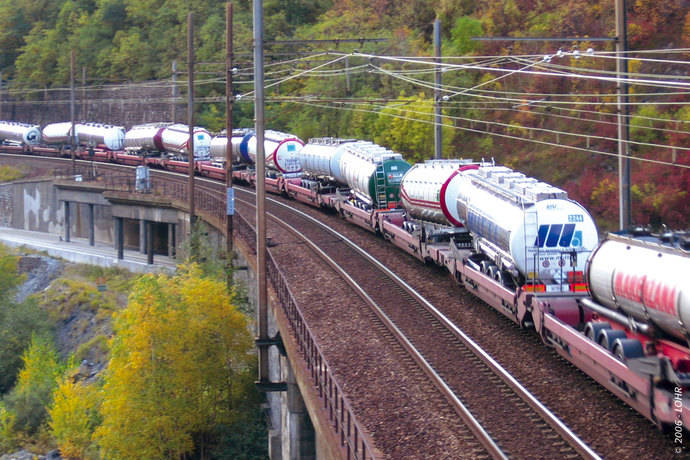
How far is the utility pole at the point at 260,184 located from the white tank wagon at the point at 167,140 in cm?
3691

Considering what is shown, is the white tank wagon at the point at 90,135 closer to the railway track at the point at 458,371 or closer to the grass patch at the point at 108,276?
the grass patch at the point at 108,276

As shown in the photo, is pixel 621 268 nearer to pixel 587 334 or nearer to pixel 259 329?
pixel 587 334

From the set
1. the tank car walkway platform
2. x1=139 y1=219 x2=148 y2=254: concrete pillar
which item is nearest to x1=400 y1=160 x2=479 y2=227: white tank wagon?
the tank car walkway platform

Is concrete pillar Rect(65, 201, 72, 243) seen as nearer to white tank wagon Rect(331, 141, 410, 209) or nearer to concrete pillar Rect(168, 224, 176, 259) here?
concrete pillar Rect(168, 224, 176, 259)

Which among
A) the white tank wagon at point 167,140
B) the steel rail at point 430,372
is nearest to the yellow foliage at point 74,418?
the steel rail at point 430,372

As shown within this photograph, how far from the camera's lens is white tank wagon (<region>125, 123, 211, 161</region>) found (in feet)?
189

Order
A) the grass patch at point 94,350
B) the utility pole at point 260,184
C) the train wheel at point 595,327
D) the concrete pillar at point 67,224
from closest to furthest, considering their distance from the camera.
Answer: the train wheel at point 595,327, the utility pole at point 260,184, the grass patch at point 94,350, the concrete pillar at point 67,224

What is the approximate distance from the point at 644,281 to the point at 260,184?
10.2 metres

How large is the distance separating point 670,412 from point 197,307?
50.6ft

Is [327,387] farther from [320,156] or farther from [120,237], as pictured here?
Answer: [120,237]

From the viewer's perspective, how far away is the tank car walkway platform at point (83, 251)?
51.3 metres

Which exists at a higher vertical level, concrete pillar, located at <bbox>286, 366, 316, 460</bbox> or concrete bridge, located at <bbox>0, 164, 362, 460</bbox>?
concrete bridge, located at <bbox>0, 164, 362, 460</bbox>

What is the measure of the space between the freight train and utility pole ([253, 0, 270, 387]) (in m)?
5.25

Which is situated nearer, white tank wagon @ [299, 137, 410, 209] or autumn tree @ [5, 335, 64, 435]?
white tank wagon @ [299, 137, 410, 209]
